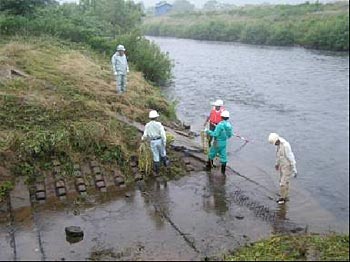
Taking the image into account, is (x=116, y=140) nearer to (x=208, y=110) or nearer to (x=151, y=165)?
(x=151, y=165)

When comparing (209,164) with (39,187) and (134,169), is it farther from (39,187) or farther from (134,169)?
(39,187)

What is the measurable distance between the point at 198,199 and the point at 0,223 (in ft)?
14.5

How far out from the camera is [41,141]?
40.6 ft

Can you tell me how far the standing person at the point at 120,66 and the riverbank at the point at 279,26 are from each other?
77.5ft

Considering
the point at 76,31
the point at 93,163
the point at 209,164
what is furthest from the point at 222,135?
the point at 76,31

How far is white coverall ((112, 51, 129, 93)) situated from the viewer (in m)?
15.9

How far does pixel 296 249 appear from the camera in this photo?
312 inches

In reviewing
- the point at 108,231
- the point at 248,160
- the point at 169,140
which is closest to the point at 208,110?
the point at 248,160

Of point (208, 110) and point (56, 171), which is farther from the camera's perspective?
point (208, 110)

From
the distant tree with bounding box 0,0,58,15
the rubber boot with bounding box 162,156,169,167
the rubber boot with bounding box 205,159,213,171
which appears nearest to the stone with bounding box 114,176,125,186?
the rubber boot with bounding box 162,156,169,167

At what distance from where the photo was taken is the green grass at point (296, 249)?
25.2 ft

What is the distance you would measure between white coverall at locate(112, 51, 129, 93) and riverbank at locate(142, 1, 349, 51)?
23598 mm

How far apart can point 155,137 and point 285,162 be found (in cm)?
335

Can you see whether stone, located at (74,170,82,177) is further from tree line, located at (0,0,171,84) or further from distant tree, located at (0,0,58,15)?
distant tree, located at (0,0,58,15)
